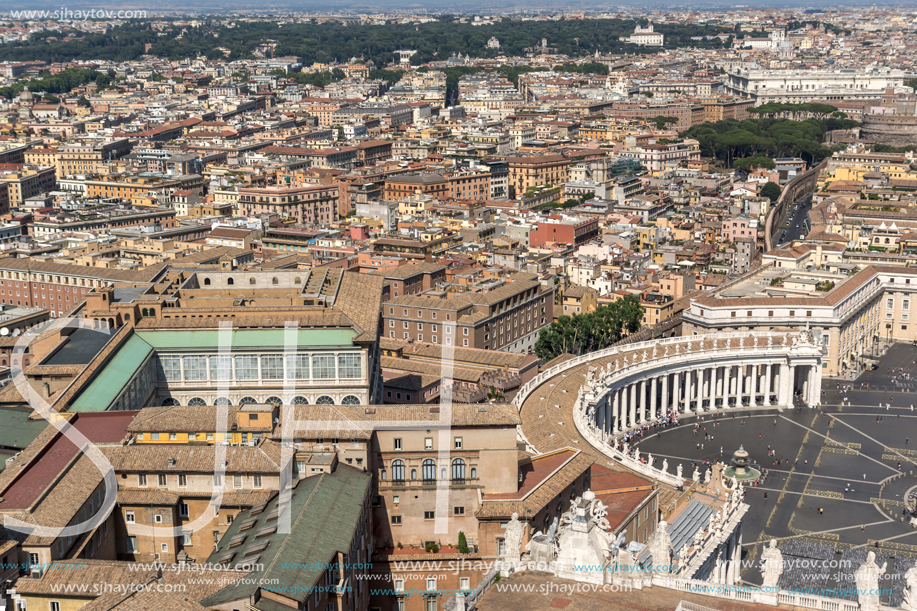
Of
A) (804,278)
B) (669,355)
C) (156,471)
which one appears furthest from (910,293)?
(156,471)

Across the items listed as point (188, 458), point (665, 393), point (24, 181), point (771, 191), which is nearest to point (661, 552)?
point (188, 458)

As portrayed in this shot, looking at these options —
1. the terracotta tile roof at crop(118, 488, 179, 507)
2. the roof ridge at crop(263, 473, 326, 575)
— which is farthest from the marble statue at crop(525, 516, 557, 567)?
the terracotta tile roof at crop(118, 488, 179, 507)

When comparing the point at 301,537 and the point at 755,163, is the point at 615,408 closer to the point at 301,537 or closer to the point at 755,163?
the point at 301,537

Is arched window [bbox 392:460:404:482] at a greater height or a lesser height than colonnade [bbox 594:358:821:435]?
greater

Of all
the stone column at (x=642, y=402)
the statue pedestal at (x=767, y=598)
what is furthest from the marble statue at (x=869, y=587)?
the stone column at (x=642, y=402)

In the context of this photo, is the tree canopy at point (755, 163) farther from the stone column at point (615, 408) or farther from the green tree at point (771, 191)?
the stone column at point (615, 408)

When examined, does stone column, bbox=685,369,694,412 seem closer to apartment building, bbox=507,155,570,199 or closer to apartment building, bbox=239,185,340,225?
apartment building, bbox=239,185,340,225
